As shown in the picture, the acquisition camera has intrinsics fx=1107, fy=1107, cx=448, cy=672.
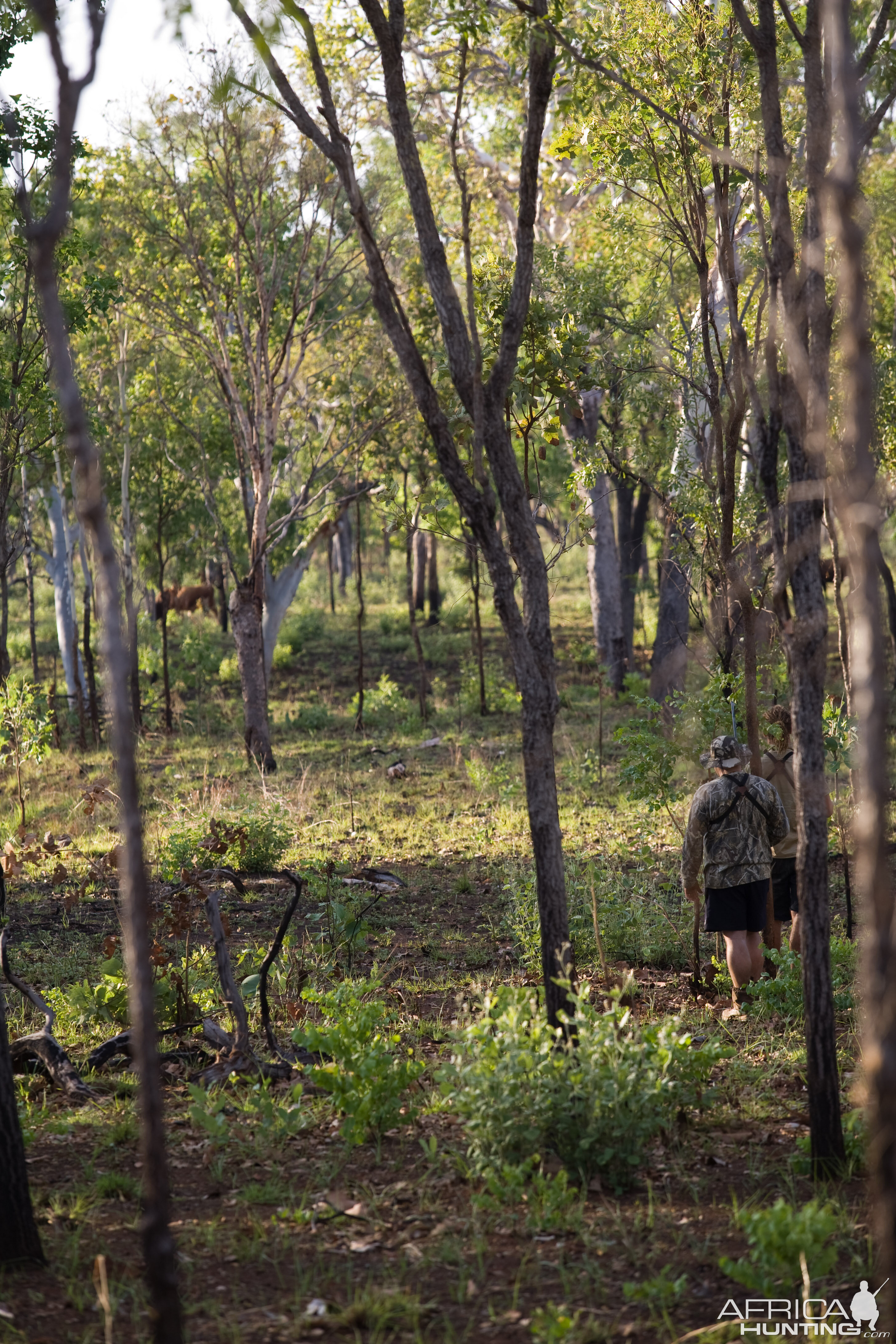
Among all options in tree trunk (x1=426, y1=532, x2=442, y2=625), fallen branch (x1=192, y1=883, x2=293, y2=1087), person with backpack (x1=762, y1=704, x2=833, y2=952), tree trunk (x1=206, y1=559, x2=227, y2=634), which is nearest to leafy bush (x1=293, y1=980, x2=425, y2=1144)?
fallen branch (x1=192, y1=883, x2=293, y2=1087)

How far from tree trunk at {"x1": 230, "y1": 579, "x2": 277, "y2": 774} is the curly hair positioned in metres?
8.66

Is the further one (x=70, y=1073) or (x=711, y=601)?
(x=711, y=601)

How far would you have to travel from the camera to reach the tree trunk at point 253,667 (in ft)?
47.9

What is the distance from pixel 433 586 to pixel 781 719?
21.3 metres

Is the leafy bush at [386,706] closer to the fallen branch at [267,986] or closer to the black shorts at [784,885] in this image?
the black shorts at [784,885]

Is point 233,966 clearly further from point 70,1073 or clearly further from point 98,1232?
point 98,1232

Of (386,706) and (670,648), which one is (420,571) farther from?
(670,648)

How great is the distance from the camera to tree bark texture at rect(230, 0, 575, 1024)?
4516 millimetres

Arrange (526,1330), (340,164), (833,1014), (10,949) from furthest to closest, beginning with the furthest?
(10,949), (340,164), (833,1014), (526,1330)

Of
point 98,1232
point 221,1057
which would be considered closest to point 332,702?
point 221,1057

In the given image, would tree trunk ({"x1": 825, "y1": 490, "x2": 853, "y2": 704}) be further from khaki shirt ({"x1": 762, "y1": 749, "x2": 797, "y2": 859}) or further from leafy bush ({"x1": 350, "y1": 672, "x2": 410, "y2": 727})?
leafy bush ({"x1": 350, "y1": 672, "x2": 410, "y2": 727})

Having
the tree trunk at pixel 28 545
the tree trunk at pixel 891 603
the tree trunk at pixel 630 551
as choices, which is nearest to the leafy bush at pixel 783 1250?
the tree trunk at pixel 891 603

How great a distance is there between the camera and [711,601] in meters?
7.17

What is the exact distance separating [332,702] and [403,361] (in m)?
15.8
